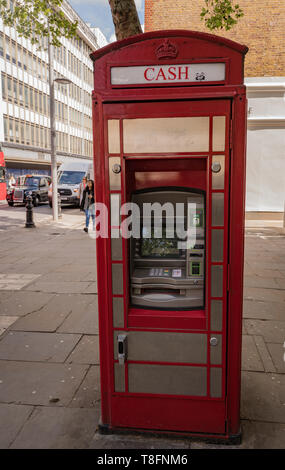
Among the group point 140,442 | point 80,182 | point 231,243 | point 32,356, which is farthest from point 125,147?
point 80,182

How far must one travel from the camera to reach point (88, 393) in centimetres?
357

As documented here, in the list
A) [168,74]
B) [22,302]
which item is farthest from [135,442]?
[22,302]

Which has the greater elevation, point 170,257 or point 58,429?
point 170,257

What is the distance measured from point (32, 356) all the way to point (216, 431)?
89.4 inches

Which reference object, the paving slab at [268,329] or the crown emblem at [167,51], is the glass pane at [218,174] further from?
the paving slab at [268,329]

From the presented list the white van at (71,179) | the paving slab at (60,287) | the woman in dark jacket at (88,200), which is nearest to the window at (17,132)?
the white van at (71,179)

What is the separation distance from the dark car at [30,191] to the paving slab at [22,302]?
17.5m

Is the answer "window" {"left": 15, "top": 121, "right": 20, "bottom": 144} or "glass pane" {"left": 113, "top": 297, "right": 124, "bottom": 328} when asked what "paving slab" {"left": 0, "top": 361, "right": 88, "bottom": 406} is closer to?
"glass pane" {"left": 113, "top": 297, "right": 124, "bottom": 328}

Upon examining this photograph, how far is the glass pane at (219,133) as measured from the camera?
2561 mm

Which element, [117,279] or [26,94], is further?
[26,94]

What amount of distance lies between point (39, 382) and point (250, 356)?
7.46 feet

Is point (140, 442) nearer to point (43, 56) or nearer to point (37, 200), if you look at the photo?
point (37, 200)

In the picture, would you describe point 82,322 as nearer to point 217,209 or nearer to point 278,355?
point 278,355

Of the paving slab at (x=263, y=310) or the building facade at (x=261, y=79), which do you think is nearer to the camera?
the paving slab at (x=263, y=310)
